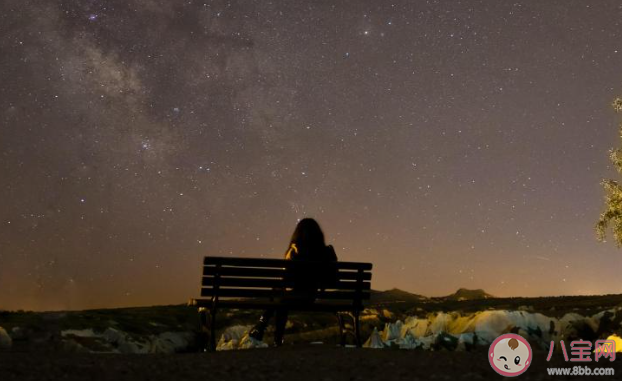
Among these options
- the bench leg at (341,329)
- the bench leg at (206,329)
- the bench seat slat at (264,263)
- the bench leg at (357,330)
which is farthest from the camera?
the bench leg at (341,329)

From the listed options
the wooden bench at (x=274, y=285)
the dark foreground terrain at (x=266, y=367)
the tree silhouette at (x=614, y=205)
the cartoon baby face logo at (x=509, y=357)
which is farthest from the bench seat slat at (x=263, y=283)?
the tree silhouette at (x=614, y=205)

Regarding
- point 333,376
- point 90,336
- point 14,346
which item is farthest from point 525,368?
point 90,336

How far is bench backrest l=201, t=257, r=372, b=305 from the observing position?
337 inches

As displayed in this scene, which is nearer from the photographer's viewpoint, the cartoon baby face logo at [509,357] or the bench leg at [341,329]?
the cartoon baby face logo at [509,357]

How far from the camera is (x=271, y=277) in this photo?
29.1 ft

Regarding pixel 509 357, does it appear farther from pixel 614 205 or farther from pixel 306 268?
pixel 614 205

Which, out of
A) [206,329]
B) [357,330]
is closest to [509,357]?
[357,330]

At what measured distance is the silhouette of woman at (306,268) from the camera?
353 inches

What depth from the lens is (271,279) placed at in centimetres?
888

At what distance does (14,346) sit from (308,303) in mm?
3530

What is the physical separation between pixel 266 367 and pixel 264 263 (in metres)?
3.61

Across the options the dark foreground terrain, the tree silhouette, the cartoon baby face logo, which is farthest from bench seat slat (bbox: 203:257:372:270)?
the tree silhouette

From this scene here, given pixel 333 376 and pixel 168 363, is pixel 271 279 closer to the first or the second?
pixel 168 363

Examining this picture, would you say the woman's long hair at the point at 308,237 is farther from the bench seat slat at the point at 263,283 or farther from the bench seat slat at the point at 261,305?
the bench seat slat at the point at 261,305
